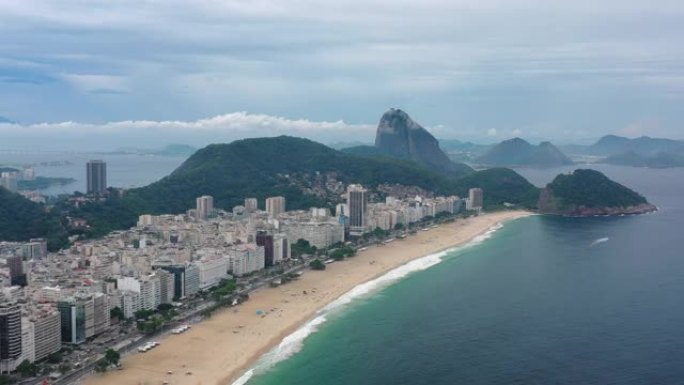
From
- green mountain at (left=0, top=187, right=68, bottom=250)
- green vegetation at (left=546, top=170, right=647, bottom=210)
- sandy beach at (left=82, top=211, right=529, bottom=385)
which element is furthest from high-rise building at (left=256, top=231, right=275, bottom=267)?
green vegetation at (left=546, top=170, right=647, bottom=210)

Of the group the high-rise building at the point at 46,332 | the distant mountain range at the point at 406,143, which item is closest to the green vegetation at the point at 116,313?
the high-rise building at the point at 46,332

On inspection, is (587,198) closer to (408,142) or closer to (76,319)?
(408,142)

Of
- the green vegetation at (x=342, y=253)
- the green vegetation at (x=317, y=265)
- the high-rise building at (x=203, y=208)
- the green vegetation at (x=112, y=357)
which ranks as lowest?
the green vegetation at (x=112, y=357)

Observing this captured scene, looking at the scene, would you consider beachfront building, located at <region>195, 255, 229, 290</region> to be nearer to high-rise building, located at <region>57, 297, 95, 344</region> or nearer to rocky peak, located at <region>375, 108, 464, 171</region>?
high-rise building, located at <region>57, 297, 95, 344</region>

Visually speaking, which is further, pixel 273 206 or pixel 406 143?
pixel 406 143

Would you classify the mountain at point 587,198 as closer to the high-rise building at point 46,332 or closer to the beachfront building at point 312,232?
the beachfront building at point 312,232

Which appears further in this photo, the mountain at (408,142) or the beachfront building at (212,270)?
the mountain at (408,142)

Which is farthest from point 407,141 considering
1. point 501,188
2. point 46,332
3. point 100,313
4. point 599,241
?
point 46,332
